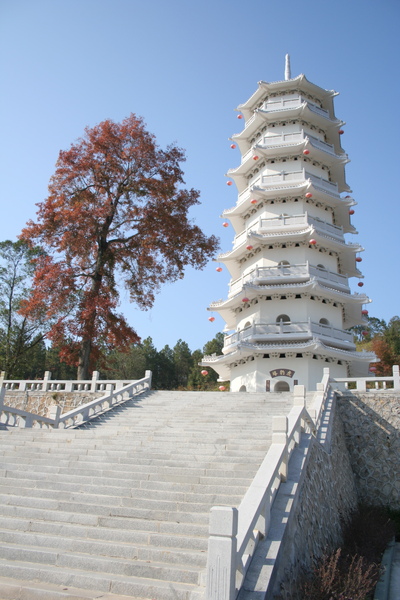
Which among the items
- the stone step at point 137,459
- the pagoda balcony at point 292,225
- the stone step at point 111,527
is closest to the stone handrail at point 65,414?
the stone step at point 137,459

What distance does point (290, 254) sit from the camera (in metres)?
25.2

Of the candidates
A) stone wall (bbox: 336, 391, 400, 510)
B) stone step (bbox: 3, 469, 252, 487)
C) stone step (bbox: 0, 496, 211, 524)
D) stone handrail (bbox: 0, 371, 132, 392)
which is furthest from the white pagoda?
stone step (bbox: 0, 496, 211, 524)

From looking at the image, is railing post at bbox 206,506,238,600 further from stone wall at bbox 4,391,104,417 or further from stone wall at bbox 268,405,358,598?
stone wall at bbox 4,391,104,417

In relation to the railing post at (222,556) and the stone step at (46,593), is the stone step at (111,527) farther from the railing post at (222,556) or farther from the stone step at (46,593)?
the railing post at (222,556)

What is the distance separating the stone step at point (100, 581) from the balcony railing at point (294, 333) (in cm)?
1786

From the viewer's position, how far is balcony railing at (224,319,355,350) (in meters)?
22.6

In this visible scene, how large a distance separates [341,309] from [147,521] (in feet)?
67.5

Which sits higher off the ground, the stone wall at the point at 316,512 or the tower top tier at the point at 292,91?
the tower top tier at the point at 292,91

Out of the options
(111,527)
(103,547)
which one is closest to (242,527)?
(103,547)

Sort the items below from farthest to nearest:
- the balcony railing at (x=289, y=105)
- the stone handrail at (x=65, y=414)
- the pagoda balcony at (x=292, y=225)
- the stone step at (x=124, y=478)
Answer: the balcony railing at (x=289, y=105) → the pagoda balcony at (x=292, y=225) → the stone handrail at (x=65, y=414) → the stone step at (x=124, y=478)

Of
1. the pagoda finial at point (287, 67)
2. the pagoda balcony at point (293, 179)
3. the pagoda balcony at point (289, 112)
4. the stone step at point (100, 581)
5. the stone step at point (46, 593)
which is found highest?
the pagoda finial at point (287, 67)

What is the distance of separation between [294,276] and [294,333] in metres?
3.18

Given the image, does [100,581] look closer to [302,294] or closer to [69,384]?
[69,384]

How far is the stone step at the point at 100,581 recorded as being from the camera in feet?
17.3
